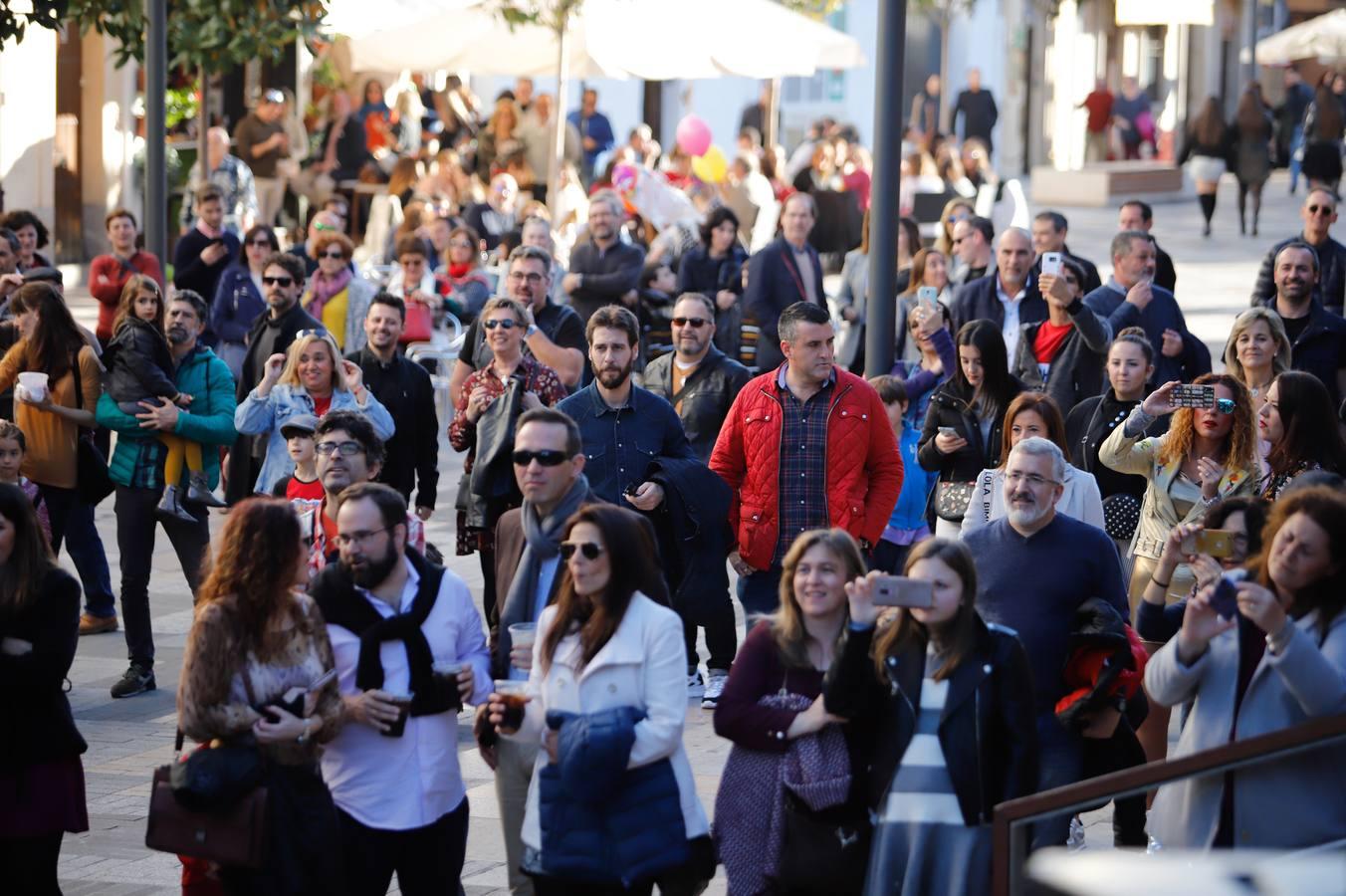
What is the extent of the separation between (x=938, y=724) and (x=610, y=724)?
2.83ft

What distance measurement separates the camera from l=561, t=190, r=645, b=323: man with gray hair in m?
14.5

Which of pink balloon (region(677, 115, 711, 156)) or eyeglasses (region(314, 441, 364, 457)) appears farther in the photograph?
pink balloon (region(677, 115, 711, 156))

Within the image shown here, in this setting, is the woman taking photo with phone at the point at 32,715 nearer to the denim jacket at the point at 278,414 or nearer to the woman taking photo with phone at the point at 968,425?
the denim jacket at the point at 278,414

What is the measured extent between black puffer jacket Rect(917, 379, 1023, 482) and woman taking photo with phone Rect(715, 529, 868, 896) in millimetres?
3456

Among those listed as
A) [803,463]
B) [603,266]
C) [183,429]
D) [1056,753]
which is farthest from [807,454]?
[603,266]

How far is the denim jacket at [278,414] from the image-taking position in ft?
30.3

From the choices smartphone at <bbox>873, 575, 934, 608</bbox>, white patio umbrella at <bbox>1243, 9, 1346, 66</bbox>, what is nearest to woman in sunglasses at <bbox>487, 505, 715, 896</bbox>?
smartphone at <bbox>873, 575, 934, 608</bbox>

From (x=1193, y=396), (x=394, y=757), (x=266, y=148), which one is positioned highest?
(x=266, y=148)

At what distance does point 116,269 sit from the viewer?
1298cm

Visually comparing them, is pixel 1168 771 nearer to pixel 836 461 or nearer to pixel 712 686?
pixel 836 461

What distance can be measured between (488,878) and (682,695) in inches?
74.0

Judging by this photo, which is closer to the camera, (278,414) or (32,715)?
(32,715)

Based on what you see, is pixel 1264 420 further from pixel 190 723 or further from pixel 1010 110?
pixel 1010 110

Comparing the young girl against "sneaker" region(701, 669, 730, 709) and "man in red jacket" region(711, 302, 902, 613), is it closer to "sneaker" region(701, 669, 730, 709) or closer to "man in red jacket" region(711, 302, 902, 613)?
"sneaker" region(701, 669, 730, 709)
